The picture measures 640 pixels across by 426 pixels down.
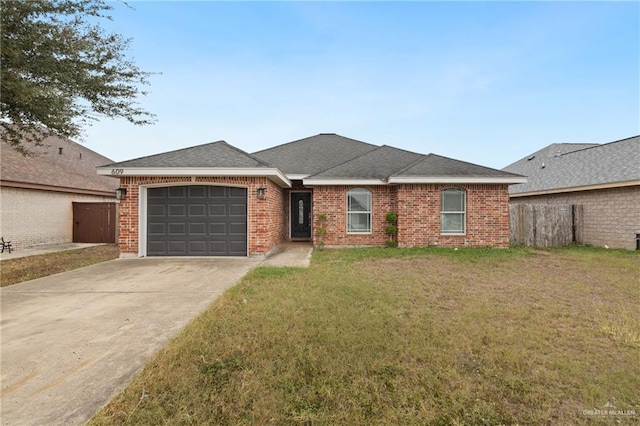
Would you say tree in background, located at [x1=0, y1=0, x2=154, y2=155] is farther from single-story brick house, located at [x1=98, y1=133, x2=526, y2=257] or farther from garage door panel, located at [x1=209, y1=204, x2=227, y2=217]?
garage door panel, located at [x1=209, y1=204, x2=227, y2=217]

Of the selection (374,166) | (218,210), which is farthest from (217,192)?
(374,166)

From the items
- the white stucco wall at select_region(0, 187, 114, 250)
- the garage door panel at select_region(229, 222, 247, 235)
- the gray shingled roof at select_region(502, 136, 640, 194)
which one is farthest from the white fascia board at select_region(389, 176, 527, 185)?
the white stucco wall at select_region(0, 187, 114, 250)

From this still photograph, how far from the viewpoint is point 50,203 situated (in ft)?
40.5

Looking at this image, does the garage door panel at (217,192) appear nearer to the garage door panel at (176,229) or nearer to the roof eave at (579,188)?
the garage door panel at (176,229)

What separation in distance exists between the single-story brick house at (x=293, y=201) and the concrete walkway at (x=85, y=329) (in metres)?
2.08

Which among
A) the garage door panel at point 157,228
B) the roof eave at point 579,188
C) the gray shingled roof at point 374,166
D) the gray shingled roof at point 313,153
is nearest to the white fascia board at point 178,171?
the garage door panel at point 157,228

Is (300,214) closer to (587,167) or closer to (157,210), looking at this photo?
(157,210)

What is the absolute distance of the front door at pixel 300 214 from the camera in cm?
1424

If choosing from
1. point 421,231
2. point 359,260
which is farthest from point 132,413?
point 421,231

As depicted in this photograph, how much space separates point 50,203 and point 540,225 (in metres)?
21.8

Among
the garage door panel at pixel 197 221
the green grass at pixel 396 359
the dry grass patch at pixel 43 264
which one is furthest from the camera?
the garage door panel at pixel 197 221

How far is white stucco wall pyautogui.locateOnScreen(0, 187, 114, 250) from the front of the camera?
35.2 ft

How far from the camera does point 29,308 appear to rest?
4.46 meters

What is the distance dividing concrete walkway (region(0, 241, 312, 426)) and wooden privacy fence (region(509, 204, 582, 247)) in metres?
11.2
